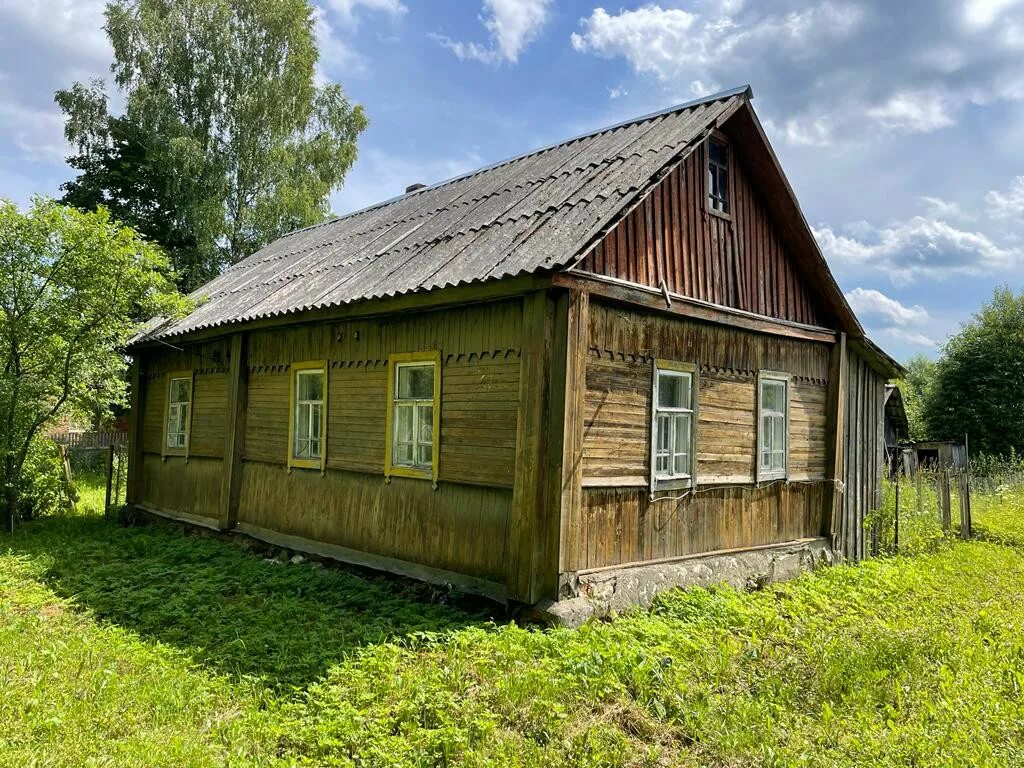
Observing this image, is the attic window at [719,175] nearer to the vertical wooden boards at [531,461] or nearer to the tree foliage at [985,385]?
the vertical wooden boards at [531,461]

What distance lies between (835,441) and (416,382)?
611 centimetres

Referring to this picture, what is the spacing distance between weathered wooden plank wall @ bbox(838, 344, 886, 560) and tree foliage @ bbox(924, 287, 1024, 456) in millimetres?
17061

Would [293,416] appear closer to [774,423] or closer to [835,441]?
[774,423]

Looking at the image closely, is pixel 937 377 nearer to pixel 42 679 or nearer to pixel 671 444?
pixel 671 444

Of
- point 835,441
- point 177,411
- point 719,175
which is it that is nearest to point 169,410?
point 177,411

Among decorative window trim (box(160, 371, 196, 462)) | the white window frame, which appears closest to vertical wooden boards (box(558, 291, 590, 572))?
the white window frame

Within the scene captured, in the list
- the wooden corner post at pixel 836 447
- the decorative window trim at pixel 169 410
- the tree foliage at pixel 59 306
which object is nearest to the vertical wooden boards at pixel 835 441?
the wooden corner post at pixel 836 447

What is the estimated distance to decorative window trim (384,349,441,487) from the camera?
7992mm

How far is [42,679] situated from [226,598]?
8.06ft

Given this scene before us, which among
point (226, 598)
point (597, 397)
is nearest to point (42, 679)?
point (226, 598)

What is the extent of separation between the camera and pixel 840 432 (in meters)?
10.7

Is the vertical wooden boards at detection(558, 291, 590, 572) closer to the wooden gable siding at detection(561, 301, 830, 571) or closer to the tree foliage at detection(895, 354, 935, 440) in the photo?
the wooden gable siding at detection(561, 301, 830, 571)

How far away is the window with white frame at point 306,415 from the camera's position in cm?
995

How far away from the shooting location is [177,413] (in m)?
13.0
